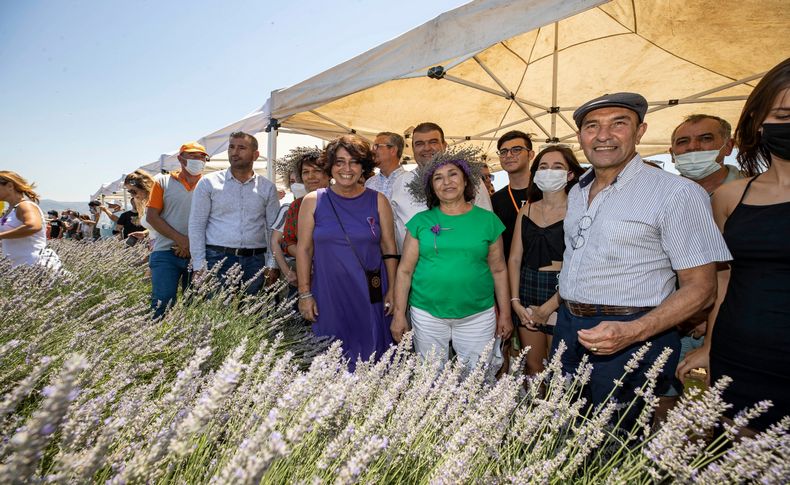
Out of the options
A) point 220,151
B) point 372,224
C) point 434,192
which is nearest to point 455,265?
point 434,192

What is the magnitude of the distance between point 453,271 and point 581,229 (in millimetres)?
899

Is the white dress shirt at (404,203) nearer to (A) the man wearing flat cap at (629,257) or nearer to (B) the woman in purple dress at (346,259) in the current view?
(B) the woman in purple dress at (346,259)

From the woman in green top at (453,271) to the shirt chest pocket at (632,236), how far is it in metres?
0.95

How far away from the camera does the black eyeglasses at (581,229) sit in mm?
1979

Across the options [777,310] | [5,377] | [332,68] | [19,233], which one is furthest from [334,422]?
[19,233]

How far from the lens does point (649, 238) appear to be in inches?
70.1

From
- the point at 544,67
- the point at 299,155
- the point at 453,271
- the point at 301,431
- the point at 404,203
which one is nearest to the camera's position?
the point at 301,431

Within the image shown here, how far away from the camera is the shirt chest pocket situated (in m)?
1.77

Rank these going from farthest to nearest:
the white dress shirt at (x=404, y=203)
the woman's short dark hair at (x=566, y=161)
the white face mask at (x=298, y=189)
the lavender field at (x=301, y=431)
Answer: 1. the white face mask at (x=298, y=189)
2. the white dress shirt at (x=404, y=203)
3. the woman's short dark hair at (x=566, y=161)
4. the lavender field at (x=301, y=431)

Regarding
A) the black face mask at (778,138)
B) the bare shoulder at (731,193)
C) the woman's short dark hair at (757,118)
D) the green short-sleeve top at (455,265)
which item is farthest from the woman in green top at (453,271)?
the black face mask at (778,138)

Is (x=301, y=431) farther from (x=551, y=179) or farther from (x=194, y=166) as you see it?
(x=194, y=166)

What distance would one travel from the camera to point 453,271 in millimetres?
2652

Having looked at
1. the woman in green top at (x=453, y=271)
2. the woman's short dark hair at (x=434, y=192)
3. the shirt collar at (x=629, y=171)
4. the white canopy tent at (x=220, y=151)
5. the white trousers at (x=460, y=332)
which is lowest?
the white trousers at (x=460, y=332)

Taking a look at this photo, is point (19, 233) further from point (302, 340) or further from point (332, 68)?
point (332, 68)
